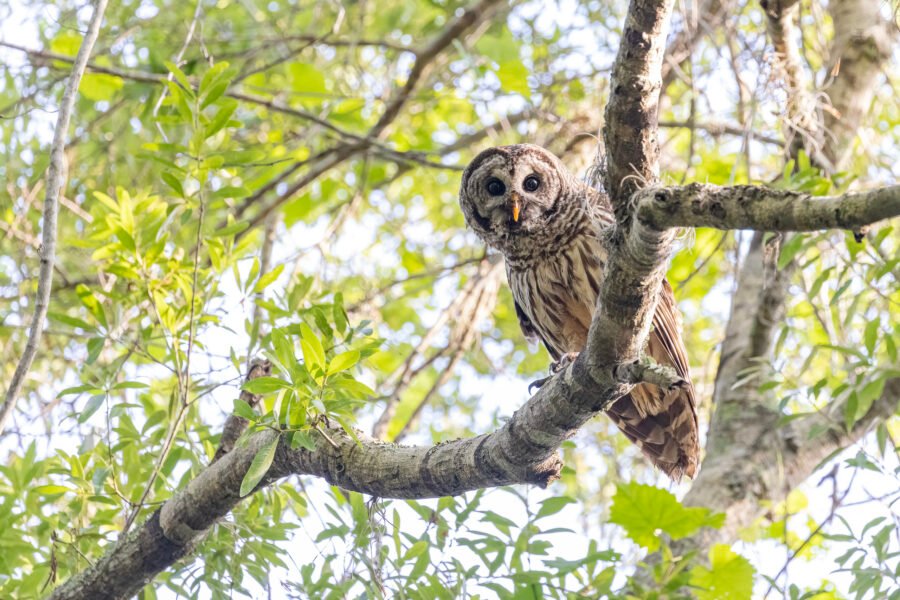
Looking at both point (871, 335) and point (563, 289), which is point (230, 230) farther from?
point (871, 335)

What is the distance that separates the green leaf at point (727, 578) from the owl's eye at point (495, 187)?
1720 mm

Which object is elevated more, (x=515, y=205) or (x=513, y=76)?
(x=513, y=76)

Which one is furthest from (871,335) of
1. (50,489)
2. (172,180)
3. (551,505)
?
(50,489)

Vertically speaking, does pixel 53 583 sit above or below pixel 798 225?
below

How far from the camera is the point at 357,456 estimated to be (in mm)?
2639

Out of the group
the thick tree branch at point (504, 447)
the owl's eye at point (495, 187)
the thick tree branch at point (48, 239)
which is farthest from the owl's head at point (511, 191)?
the thick tree branch at point (48, 239)

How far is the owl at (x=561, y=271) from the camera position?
11.3 feet

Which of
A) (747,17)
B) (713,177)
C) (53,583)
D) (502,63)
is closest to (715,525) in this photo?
(53,583)

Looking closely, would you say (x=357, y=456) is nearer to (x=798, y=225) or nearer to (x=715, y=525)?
(x=715, y=525)

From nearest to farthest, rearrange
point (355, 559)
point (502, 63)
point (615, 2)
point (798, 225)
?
point (798, 225)
point (355, 559)
point (502, 63)
point (615, 2)

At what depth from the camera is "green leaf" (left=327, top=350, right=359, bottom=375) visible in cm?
242

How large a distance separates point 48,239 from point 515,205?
175cm

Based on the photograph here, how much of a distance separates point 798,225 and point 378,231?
479cm

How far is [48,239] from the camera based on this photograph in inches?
97.0
